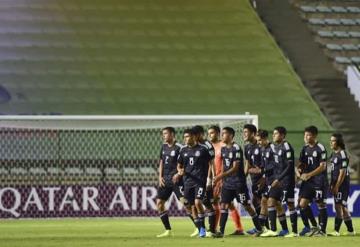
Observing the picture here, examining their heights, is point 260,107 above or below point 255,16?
below

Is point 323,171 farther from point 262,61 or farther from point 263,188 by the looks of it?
point 262,61

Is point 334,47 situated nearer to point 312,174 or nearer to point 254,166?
point 254,166

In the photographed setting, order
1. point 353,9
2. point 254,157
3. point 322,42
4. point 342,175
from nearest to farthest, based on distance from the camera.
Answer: point 342,175
point 254,157
point 322,42
point 353,9

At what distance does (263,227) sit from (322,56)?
17697mm

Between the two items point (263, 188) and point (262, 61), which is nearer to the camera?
point (263, 188)

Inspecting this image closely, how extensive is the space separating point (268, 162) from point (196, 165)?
1234 mm

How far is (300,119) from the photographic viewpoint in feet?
110

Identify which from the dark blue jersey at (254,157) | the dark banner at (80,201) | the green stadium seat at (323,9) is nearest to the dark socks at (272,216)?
the dark blue jersey at (254,157)

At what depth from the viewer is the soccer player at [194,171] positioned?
1852cm

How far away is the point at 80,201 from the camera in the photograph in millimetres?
27266

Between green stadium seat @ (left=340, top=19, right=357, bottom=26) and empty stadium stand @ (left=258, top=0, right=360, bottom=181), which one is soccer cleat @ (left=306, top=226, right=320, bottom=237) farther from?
green stadium seat @ (left=340, top=19, right=357, bottom=26)

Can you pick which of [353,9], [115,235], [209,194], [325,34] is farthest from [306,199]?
[353,9]

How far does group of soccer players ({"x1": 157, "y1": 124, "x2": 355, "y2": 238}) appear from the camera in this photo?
18625 mm

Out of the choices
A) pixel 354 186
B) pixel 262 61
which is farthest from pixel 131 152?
pixel 262 61
